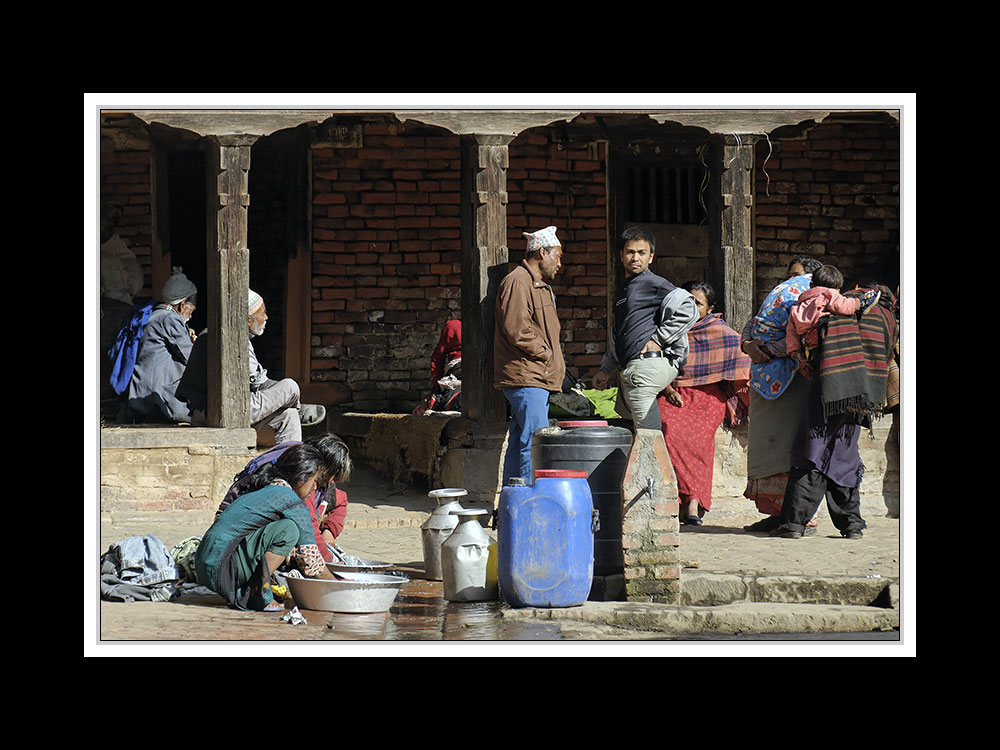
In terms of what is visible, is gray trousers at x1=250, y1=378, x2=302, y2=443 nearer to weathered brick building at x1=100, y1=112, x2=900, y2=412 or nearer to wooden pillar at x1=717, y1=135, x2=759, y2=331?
weathered brick building at x1=100, y1=112, x2=900, y2=412

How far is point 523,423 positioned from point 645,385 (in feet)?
2.74

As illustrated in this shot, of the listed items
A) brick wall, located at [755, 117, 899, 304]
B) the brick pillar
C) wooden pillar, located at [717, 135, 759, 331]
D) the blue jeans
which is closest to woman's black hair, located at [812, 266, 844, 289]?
wooden pillar, located at [717, 135, 759, 331]

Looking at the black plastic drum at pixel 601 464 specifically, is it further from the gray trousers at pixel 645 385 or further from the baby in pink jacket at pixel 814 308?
the baby in pink jacket at pixel 814 308

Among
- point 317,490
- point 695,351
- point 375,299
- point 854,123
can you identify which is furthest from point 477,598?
point 854,123

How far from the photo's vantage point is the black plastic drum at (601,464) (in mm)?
7887

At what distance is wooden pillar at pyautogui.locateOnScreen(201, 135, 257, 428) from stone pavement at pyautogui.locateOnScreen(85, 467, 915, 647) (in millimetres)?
868

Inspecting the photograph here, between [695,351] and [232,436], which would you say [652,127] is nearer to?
[695,351]

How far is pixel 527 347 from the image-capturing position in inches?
395

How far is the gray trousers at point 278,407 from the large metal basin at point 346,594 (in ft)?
10.3

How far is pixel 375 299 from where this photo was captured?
1339cm

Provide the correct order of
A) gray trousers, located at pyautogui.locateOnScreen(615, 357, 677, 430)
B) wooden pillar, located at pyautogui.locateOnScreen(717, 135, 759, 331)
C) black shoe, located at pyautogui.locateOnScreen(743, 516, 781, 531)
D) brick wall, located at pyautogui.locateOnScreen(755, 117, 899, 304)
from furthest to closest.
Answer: brick wall, located at pyautogui.locateOnScreen(755, 117, 899, 304)
wooden pillar, located at pyautogui.locateOnScreen(717, 135, 759, 331)
black shoe, located at pyautogui.locateOnScreen(743, 516, 781, 531)
gray trousers, located at pyautogui.locateOnScreen(615, 357, 677, 430)

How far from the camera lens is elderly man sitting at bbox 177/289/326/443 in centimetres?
1052

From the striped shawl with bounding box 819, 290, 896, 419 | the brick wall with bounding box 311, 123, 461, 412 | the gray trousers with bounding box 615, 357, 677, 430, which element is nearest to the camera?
the striped shawl with bounding box 819, 290, 896, 419

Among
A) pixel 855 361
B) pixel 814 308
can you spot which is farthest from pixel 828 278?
pixel 855 361
